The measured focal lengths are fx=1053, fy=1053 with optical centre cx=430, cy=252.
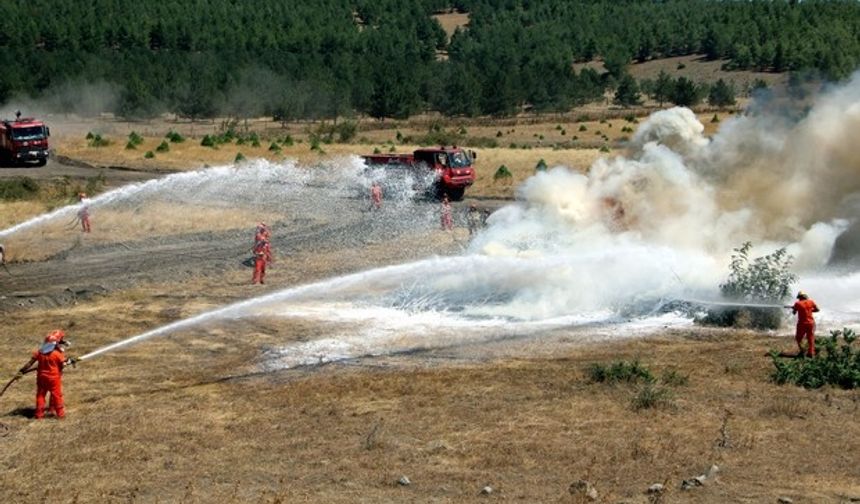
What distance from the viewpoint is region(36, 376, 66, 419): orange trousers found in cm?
2003

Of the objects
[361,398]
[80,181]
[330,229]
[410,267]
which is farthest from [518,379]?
[80,181]

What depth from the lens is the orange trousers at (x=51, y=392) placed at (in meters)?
20.0

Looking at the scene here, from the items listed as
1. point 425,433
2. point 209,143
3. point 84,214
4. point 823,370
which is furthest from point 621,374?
point 209,143

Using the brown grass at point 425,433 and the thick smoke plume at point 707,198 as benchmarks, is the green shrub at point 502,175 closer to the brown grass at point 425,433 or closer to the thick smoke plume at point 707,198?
the thick smoke plume at point 707,198

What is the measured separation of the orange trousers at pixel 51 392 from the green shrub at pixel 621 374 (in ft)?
34.9

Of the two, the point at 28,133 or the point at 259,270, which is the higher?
the point at 28,133

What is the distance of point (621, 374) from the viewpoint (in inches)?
851

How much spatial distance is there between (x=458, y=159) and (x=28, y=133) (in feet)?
97.7

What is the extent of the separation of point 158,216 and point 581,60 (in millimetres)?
152319

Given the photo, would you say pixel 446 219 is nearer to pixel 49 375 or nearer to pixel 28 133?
pixel 49 375

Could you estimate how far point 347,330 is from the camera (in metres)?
27.6

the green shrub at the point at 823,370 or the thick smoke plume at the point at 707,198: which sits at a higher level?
the thick smoke plume at the point at 707,198

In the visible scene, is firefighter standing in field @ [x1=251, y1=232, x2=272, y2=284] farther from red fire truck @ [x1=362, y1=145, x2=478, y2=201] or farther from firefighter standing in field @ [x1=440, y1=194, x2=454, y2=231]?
red fire truck @ [x1=362, y1=145, x2=478, y2=201]

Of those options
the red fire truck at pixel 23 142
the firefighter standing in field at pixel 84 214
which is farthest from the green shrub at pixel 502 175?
the red fire truck at pixel 23 142
